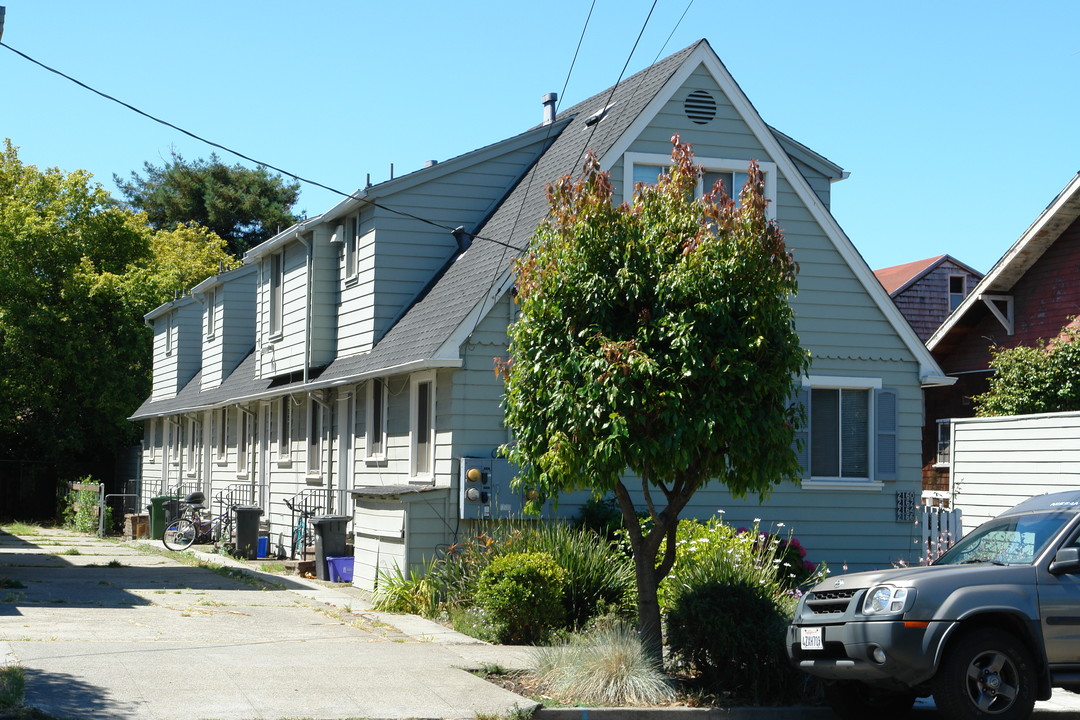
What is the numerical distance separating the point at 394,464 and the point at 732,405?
8717 mm

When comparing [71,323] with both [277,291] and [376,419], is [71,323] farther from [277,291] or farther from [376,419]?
[376,419]

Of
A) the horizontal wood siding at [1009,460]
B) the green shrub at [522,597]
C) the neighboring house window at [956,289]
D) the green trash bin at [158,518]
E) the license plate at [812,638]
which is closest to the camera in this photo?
the license plate at [812,638]

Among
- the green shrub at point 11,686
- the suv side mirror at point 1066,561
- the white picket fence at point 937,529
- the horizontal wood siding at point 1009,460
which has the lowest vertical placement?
the green shrub at point 11,686

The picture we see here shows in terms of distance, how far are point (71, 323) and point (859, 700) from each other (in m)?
29.8

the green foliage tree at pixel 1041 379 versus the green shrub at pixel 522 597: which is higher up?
the green foliage tree at pixel 1041 379

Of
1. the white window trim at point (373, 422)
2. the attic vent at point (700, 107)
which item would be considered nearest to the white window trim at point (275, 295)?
the white window trim at point (373, 422)

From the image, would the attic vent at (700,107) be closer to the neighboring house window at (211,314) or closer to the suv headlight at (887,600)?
the suv headlight at (887,600)

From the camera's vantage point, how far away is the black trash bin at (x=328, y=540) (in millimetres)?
18688

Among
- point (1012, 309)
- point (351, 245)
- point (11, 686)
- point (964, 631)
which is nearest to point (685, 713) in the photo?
point (964, 631)

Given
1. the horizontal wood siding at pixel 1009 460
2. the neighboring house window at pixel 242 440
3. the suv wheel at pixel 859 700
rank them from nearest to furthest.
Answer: the suv wheel at pixel 859 700 < the horizontal wood siding at pixel 1009 460 < the neighboring house window at pixel 242 440

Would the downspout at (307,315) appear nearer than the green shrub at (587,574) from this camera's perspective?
No

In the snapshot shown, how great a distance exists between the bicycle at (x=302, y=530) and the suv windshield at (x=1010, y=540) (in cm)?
1242

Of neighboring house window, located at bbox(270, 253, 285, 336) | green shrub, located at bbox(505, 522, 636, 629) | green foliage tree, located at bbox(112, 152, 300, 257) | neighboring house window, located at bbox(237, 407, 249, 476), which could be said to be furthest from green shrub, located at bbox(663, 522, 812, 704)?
green foliage tree, located at bbox(112, 152, 300, 257)

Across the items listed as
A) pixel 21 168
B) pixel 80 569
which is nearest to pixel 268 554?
pixel 80 569
